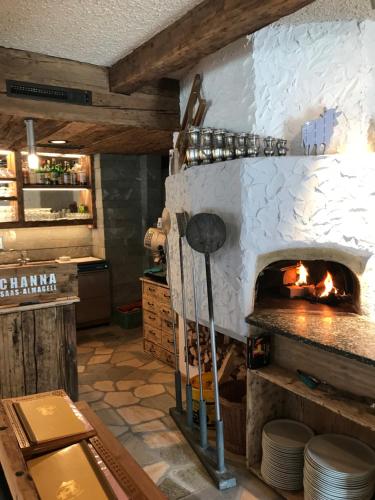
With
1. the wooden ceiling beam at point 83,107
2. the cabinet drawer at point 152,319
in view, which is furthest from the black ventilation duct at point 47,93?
the cabinet drawer at point 152,319

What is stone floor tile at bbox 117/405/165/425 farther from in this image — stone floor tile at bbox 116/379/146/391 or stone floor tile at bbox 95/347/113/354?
stone floor tile at bbox 95/347/113/354

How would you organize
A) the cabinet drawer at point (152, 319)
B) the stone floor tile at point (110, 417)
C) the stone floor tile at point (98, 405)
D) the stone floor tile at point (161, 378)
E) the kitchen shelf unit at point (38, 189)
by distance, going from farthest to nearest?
1. the kitchen shelf unit at point (38, 189)
2. the cabinet drawer at point (152, 319)
3. the stone floor tile at point (161, 378)
4. the stone floor tile at point (98, 405)
5. the stone floor tile at point (110, 417)

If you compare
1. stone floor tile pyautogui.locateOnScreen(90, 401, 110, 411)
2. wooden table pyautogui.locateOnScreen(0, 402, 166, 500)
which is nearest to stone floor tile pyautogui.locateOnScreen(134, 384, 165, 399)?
stone floor tile pyautogui.locateOnScreen(90, 401, 110, 411)

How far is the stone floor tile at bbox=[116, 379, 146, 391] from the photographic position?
4320mm

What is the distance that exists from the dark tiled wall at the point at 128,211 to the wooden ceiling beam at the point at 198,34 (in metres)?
3.04

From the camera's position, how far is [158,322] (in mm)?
5020

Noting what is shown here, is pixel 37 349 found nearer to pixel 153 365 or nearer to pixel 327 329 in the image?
pixel 153 365

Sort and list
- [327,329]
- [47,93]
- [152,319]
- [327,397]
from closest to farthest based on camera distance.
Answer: [327,397] < [327,329] < [47,93] < [152,319]

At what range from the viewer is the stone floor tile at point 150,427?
3545 millimetres

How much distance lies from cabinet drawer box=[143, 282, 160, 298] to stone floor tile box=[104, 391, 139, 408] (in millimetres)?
1257

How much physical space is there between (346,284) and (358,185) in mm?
828

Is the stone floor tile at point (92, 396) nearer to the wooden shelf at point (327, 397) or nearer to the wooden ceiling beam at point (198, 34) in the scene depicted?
the wooden shelf at point (327, 397)

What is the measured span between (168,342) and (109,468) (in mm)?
3132

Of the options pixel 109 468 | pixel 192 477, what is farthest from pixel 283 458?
pixel 109 468
